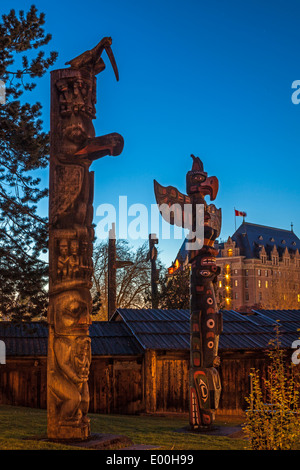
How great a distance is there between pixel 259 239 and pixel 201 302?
87.8 metres

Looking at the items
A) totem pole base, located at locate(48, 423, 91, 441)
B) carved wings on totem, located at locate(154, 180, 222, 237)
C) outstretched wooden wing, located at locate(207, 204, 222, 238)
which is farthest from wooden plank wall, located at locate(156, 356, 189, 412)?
totem pole base, located at locate(48, 423, 91, 441)

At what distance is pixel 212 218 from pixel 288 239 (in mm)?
93818

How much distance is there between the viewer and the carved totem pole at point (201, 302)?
47.0ft

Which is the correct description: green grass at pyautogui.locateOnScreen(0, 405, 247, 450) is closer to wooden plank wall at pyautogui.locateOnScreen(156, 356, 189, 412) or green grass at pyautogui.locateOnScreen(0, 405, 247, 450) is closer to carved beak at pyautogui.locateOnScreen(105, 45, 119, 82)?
wooden plank wall at pyautogui.locateOnScreen(156, 356, 189, 412)

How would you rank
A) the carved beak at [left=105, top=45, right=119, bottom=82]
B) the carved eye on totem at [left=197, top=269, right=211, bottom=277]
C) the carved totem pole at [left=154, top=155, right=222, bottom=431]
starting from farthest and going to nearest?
1. the carved eye on totem at [left=197, top=269, right=211, bottom=277]
2. the carved totem pole at [left=154, top=155, right=222, bottom=431]
3. the carved beak at [left=105, top=45, right=119, bottom=82]

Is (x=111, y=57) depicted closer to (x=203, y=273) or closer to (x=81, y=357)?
(x=81, y=357)

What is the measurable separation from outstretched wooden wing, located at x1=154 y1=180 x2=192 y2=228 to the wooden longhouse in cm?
671

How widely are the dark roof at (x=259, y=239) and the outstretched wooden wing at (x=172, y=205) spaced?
84321 mm

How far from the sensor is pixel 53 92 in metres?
11.4

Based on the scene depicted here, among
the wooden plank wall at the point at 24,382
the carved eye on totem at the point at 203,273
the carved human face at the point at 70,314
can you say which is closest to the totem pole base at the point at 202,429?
the carved eye on totem at the point at 203,273

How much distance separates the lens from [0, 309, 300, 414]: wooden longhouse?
19.6 meters

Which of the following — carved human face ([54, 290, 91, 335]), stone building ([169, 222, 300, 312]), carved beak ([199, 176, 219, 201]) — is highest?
stone building ([169, 222, 300, 312])

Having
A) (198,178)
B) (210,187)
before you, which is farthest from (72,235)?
(210,187)

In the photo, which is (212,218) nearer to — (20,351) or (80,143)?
(80,143)
